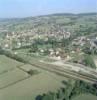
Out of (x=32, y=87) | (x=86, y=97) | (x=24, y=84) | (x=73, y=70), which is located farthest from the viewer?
(x=73, y=70)

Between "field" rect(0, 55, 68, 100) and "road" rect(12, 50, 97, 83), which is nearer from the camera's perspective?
"field" rect(0, 55, 68, 100)

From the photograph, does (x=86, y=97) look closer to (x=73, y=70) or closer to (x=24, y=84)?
(x=24, y=84)

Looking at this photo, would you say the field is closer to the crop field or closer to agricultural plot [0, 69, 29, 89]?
agricultural plot [0, 69, 29, 89]

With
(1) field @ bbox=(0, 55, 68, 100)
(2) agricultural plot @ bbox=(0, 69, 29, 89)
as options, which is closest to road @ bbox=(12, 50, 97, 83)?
(1) field @ bbox=(0, 55, 68, 100)

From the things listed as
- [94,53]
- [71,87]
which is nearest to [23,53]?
[94,53]

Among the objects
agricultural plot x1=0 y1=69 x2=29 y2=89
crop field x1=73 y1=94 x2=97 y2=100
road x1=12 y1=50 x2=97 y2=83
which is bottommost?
road x1=12 y1=50 x2=97 y2=83

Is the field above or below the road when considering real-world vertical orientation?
above

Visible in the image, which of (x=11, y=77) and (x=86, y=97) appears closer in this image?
(x=86, y=97)

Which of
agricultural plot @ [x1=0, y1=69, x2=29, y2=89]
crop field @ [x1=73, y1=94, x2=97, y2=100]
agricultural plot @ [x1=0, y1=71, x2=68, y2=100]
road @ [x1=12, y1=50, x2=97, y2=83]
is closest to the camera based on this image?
crop field @ [x1=73, y1=94, x2=97, y2=100]

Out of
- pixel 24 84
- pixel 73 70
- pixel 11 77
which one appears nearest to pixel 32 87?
pixel 24 84

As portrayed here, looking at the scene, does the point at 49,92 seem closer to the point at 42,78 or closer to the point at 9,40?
the point at 42,78

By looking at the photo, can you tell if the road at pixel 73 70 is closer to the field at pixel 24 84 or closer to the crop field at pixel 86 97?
the field at pixel 24 84
